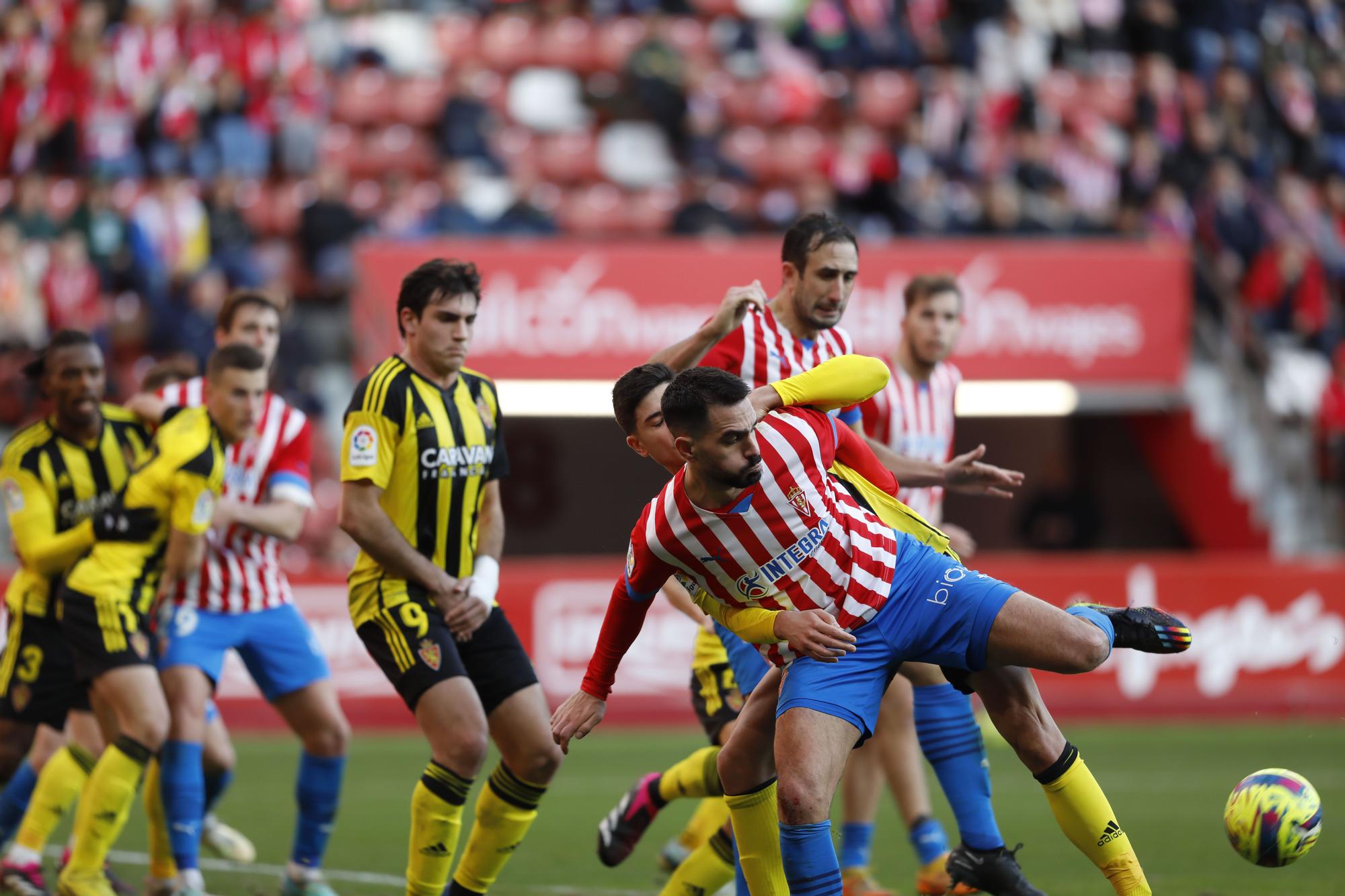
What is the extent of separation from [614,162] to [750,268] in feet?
11.4

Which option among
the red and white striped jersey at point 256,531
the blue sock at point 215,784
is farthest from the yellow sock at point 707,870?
the blue sock at point 215,784

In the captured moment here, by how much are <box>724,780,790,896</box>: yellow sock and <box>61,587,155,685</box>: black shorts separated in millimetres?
2627

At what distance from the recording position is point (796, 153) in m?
18.7

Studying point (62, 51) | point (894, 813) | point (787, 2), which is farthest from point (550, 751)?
point (787, 2)

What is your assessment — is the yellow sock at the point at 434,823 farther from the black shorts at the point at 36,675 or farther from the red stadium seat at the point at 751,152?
the red stadium seat at the point at 751,152

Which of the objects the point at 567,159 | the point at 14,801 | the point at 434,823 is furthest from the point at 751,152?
the point at 434,823

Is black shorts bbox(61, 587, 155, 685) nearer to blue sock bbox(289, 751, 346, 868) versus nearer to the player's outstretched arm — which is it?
blue sock bbox(289, 751, 346, 868)

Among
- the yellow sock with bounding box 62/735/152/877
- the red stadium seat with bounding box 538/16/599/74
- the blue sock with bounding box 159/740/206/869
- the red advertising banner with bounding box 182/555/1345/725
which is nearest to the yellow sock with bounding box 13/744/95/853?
the yellow sock with bounding box 62/735/152/877

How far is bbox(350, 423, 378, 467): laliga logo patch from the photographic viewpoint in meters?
5.97

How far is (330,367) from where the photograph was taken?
52.6 feet

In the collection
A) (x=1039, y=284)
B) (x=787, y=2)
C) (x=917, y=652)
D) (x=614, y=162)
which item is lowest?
(x=917, y=652)

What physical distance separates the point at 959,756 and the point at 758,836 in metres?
1.14

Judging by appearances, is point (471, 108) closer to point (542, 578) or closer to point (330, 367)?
point (330, 367)

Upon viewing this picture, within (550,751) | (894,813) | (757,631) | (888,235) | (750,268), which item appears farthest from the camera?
(888,235)
